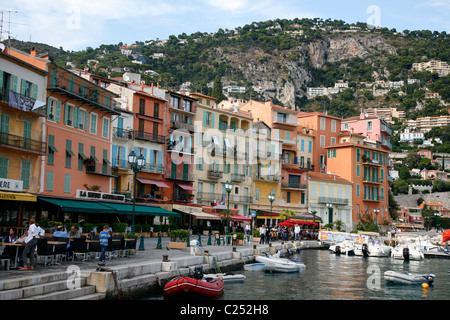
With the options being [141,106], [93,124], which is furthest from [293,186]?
[93,124]

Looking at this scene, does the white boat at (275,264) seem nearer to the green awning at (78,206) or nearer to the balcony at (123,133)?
the green awning at (78,206)

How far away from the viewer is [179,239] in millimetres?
27031

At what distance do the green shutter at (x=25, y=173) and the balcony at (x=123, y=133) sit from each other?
45.1ft

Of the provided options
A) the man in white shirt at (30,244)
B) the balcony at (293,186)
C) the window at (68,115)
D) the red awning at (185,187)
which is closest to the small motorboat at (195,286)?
the man in white shirt at (30,244)

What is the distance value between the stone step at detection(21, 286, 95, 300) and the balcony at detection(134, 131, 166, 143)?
3368 cm

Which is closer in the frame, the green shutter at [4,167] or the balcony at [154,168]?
the green shutter at [4,167]

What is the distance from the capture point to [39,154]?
32125 millimetres

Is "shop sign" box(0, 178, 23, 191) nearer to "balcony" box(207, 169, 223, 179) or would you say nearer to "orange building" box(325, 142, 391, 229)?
"balcony" box(207, 169, 223, 179)

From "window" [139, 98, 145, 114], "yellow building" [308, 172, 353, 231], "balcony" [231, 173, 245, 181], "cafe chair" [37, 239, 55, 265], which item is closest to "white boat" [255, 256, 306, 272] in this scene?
"cafe chair" [37, 239, 55, 265]

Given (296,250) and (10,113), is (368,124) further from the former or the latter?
(10,113)

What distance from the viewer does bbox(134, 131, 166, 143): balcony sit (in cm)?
4716

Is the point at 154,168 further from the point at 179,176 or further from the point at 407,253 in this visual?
the point at 407,253

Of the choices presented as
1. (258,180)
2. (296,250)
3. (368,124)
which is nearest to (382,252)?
(296,250)

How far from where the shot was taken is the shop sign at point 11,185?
92.8 ft
